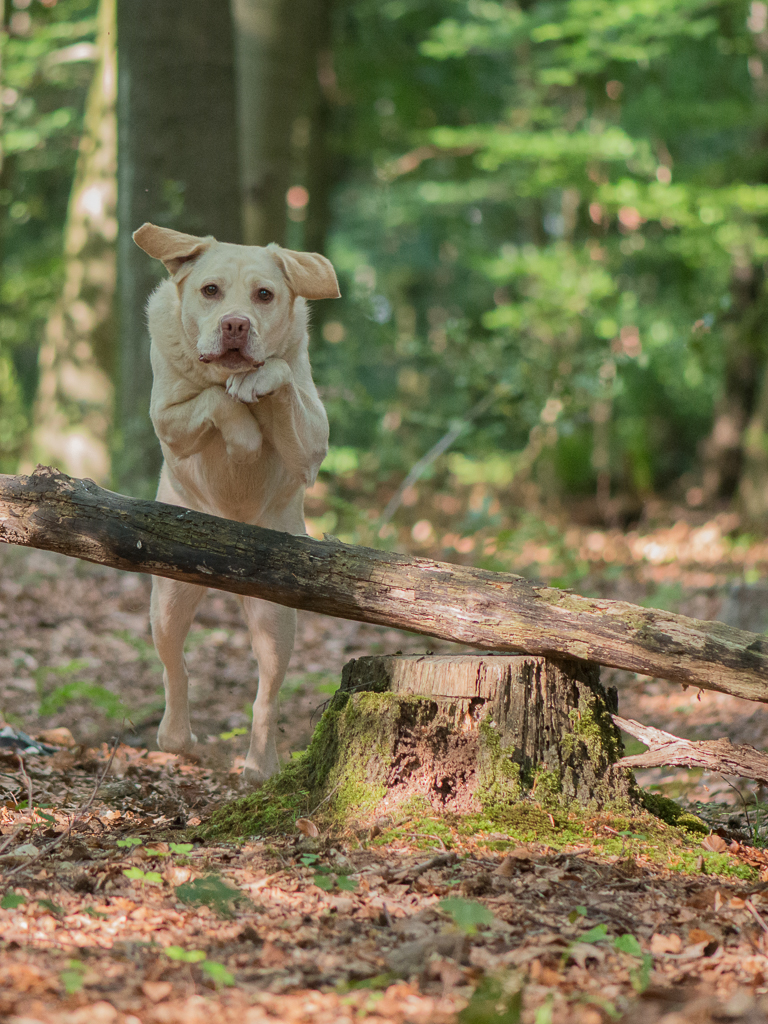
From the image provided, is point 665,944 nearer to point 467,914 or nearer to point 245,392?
point 467,914

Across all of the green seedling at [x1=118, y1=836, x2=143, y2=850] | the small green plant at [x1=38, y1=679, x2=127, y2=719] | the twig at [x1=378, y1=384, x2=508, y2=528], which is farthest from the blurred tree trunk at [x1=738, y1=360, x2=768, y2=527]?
the green seedling at [x1=118, y1=836, x2=143, y2=850]

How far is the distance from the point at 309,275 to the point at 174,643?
6.36 feet

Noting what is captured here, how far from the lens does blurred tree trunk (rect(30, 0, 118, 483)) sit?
1226 centimetres

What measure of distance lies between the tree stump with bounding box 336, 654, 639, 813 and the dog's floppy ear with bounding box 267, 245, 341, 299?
1.61 meters

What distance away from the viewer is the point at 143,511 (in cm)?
381

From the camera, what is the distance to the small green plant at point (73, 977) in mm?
2336

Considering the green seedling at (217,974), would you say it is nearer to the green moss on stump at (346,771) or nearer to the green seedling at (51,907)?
the green seedling at (51,907)

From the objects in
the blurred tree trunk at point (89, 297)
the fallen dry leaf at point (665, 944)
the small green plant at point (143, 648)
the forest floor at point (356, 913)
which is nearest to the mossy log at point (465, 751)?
the forest floor at point (356, 913)

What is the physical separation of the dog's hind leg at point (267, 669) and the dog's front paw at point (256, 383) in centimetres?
117

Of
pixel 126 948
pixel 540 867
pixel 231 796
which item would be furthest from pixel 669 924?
pixel 231 796

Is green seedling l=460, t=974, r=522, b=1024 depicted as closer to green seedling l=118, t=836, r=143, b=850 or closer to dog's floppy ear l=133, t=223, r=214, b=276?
green seedling l=118, t=836, r=143, b=850

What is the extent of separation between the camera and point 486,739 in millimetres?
3736

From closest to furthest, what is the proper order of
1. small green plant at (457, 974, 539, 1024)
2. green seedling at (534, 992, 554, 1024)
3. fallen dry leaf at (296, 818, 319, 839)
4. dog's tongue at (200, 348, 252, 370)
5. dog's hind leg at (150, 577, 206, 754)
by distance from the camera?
small green plant at (457, 974, 539, 1024)
green seedling at (534, 992, 554, 1024)
fallen dry leaf at (296, 818, 319, 839)
dog's tongue at (200, 348, 252, 370)
dog's hind leg at (150, 577, 206, 754)

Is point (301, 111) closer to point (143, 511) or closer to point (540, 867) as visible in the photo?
point (143, 511)
